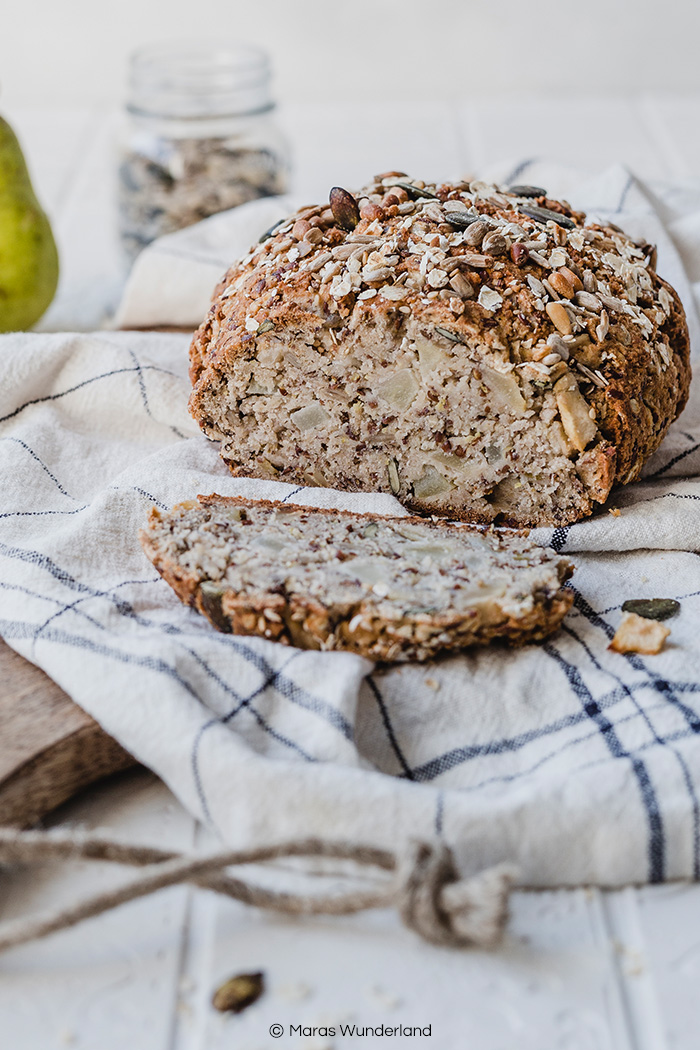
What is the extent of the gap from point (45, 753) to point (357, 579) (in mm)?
692

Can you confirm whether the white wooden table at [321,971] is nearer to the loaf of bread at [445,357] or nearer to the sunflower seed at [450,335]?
the loaf of bread at [445,357]

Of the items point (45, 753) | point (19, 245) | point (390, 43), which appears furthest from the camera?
point (390, 43)

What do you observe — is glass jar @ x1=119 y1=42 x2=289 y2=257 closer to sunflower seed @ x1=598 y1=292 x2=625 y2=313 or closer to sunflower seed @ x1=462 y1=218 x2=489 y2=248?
sunflower seed @ x1=462 y1=218 x2=489 y2=248

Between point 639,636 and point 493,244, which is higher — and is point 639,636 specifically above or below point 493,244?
below

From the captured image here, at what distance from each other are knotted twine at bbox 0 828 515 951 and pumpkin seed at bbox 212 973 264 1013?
112mm

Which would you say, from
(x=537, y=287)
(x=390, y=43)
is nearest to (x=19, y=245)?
(x=537, y=287)

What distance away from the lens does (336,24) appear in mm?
7242

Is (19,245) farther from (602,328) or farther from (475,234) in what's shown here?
(602,328)

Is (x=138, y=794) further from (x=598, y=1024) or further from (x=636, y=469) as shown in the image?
(x=636, y=469)

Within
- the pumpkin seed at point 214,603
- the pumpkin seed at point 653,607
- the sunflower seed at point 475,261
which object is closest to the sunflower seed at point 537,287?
the sunflower seed at point 475,261

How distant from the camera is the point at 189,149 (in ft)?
14.4

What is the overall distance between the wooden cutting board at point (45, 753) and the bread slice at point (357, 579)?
0.36 m

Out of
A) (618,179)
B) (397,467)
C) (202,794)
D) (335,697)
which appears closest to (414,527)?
(397,467)

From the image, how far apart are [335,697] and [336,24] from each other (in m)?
6.25
